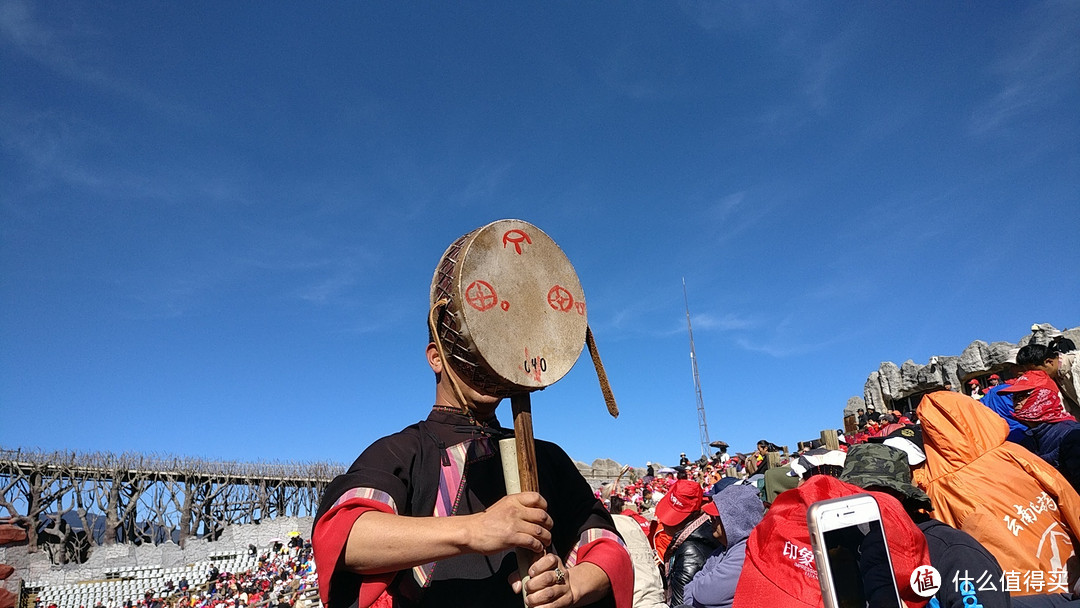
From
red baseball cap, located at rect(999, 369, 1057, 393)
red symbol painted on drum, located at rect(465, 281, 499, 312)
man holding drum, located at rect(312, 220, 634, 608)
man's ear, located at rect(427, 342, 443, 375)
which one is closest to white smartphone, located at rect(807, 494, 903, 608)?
man holding drum, located at rect(312, 220, 634, 608)

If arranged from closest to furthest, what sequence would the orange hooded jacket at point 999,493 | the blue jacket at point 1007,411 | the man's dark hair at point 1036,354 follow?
1. the orange hooded jacket at point 999,493
2. the blue jacket at point 1007,411
3. the man's dark hair at point 1036,354

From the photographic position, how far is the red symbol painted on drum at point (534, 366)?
1.51 meters

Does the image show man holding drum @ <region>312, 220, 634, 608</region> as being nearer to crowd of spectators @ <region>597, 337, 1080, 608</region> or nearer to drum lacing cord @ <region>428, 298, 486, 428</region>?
drum lacing cord @ <region>428, 298, 486, 428</region>

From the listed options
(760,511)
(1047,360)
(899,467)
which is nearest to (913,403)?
(1047,360)

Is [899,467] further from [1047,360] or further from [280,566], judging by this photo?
[280,566]

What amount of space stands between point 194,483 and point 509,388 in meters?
28.5

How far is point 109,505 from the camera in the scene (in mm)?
22500

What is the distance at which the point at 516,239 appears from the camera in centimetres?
164

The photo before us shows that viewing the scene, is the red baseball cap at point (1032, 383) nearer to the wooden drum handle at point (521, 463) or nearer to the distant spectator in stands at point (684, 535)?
the distant spectator in stands at point (684, 535)

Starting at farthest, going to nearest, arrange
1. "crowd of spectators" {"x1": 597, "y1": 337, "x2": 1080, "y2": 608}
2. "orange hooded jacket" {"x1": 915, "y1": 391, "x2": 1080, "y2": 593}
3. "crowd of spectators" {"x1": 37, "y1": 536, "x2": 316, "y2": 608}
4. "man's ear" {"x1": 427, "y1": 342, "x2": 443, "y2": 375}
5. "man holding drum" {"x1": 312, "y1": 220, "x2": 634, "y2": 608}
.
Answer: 1. "crowd of spectators" {"x1": 37, "y1": 536, "x2": 316, "y2": 608}
2. "orange hooded jacket" {"x1": 915, "y1": 391, "x2": 1080, "y2": 593}
3. "crowd of spectators" {"x1": 597, "y1": 337, "x2": 1080, "y2": 608}
4. "man's ear" {"x1": 427, "y1": 342, "x2": 443, "y2": 375}
5. "man holding drum" {"x1": 312, "y1": 220, "x2": 634, "y2": 608}

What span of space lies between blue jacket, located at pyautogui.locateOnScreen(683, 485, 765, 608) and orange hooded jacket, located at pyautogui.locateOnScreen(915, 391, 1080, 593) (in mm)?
1014

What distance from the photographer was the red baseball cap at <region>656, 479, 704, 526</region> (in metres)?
4.40

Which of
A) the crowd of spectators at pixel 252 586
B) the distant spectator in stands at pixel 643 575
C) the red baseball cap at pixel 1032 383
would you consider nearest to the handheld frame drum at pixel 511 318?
the distant spectator in stands at pixel 643 575

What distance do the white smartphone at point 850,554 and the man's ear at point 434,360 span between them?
1.07 m
